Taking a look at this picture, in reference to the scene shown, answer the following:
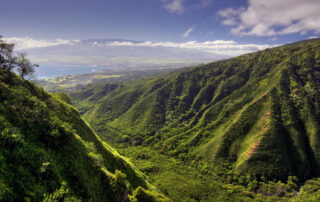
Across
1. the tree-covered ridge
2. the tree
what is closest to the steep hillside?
the tree-covered ridge

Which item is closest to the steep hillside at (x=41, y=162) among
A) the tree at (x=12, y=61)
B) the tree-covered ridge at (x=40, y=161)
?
the tree-covered ridge at (x=40, y=161)

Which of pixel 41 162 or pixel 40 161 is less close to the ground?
pixel 40 161

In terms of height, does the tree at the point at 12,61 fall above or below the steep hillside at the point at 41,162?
above

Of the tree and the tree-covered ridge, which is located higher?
the tree

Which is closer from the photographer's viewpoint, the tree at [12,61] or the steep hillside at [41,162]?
the steep hillside at [41,162]

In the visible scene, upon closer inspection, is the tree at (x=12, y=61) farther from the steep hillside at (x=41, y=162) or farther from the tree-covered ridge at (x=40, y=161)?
the steep hillside at (x=41, y=162)

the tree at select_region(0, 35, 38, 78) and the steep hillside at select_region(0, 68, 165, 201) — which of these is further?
the tree at select_region(0, 35, 38, 78)

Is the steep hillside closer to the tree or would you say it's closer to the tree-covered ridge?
the tree-covered ridge

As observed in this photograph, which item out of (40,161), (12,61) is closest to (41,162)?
(40,161)

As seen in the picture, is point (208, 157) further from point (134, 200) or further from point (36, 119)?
point (36, 119)

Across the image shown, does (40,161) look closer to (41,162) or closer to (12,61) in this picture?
(41,162)
